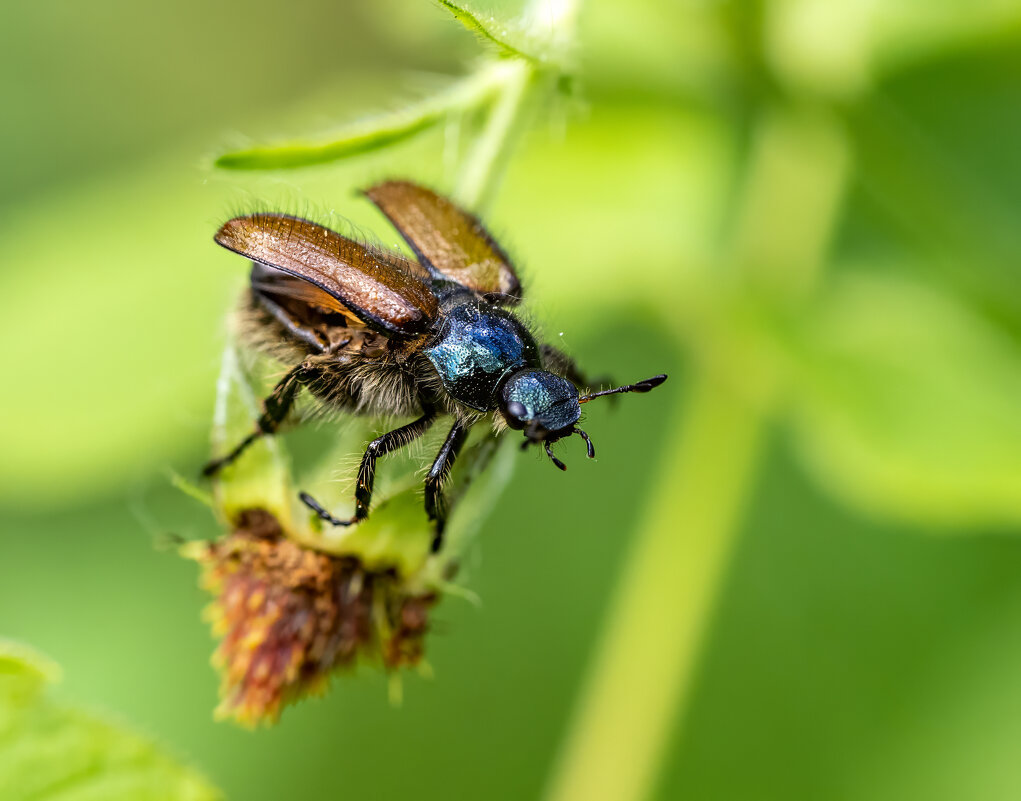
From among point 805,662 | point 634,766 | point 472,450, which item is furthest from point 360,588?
point 805,662

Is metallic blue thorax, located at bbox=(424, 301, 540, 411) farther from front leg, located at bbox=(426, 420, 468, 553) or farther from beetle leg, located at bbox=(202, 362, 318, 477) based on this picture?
beetle leg, located at bbox=(202, 362, 318, 477)

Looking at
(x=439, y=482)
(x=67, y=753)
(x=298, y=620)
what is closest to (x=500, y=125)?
(x=439, y=482)

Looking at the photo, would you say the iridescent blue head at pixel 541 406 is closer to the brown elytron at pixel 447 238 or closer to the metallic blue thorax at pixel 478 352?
the metallic blue thorax at pixel 478 352

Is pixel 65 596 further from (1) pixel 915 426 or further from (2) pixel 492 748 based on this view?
(1) pixel 915 426

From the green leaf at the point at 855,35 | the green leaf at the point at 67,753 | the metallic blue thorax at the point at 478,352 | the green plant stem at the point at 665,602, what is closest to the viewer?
the green leaf at the point at 67,753

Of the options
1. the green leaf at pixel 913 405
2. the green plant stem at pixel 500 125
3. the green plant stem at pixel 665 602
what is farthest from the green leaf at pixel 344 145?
the green plant stem at pixel 665 602

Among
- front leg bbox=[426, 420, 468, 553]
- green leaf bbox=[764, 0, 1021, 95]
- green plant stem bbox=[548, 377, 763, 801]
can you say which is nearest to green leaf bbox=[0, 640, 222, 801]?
front leg bbox=[426, 420, 468, 553]

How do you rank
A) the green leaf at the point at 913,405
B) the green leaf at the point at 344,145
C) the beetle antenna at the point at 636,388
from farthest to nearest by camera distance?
1. the green leaf at the point at 913,405
2. the beetle antenna at the point at 636,388
3. the green leaf at the point at 344,145
